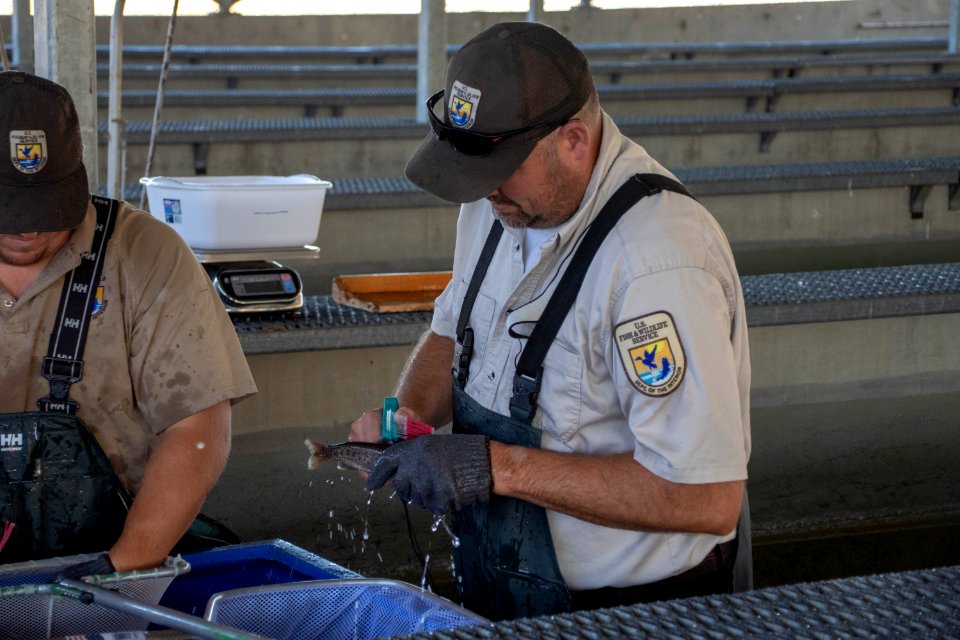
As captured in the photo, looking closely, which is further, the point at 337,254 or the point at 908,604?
the point at 337,254

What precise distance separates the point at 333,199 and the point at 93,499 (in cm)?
290

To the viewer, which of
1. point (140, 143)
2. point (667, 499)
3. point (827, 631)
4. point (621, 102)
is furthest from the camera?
point (621, 102)

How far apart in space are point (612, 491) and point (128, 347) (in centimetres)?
86

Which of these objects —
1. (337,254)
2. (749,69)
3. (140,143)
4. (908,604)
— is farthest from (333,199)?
(749,69)

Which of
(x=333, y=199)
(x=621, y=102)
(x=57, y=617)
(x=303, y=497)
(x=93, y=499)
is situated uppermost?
(x=621, y=102)

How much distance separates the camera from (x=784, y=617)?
130cm

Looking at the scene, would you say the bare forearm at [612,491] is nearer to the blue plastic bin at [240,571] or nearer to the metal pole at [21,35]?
the blue plastic bin at [240,571]

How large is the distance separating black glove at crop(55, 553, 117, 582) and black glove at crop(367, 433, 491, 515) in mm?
460

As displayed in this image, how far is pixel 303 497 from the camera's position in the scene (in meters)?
3.93

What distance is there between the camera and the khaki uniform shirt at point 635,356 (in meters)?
1.67

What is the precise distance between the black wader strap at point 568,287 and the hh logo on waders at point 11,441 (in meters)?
0.78

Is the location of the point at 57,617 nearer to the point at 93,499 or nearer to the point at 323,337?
the point at 93,499

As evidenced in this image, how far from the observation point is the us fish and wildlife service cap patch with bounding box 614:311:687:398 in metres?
1.66

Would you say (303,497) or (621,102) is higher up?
(621,102)
